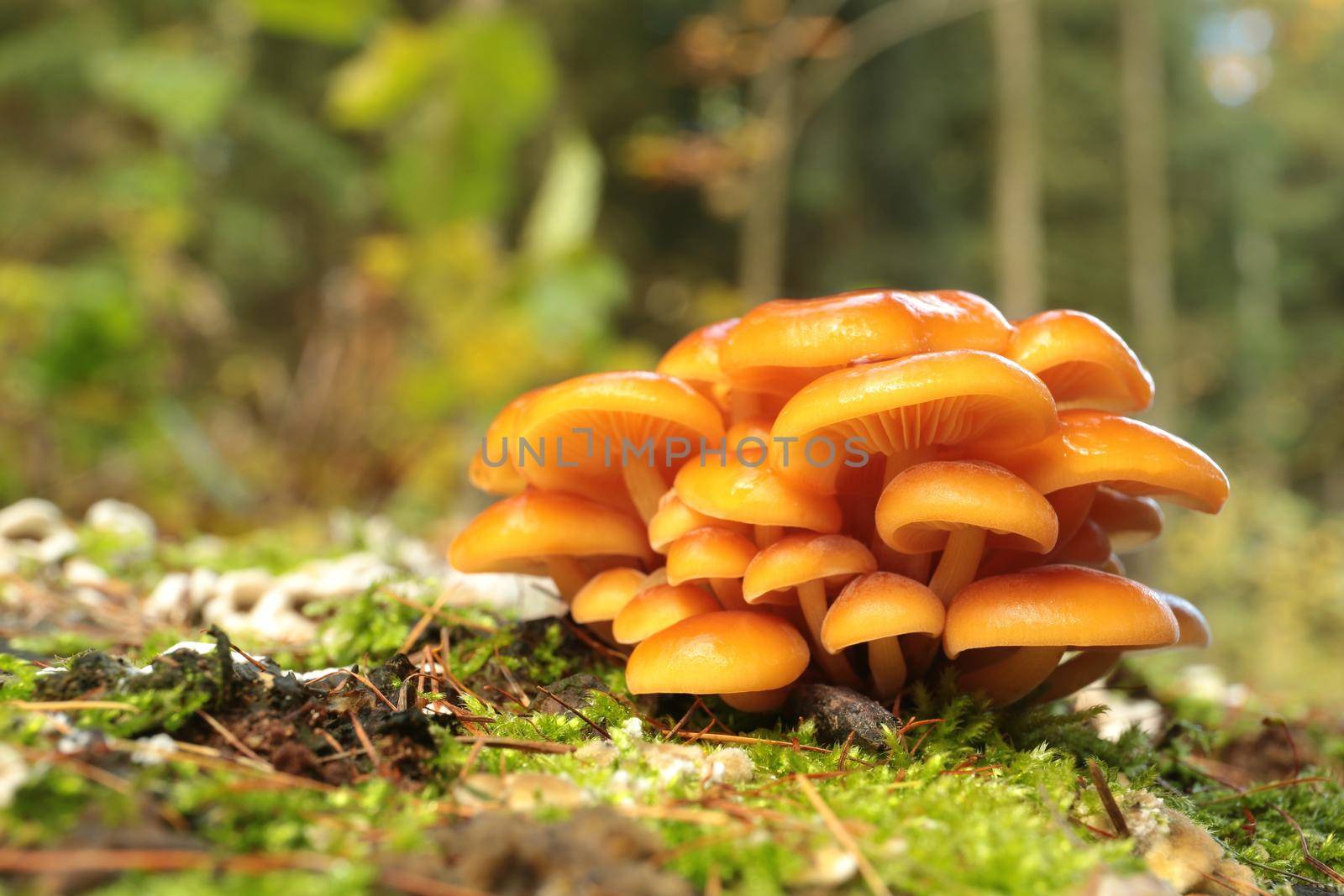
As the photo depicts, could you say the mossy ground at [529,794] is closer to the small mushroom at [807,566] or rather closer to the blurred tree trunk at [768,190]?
the small mushroom at [807,566]

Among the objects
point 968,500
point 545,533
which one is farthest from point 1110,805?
point 545,533

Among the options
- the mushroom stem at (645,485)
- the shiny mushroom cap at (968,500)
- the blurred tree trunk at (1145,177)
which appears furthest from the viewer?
the blurred tree trunk at (1145,177)

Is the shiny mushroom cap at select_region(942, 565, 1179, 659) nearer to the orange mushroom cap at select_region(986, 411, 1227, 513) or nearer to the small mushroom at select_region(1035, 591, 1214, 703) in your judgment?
the orange mushroom cap at select_region(986, 411, 1227, 513)

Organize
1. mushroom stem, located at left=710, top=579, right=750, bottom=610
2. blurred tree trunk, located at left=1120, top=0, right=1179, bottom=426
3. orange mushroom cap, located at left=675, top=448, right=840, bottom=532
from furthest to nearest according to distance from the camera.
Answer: blurred tree trunk, located at left=1120, top=0, right=1179, bottom=426 < mushroom stem, located at left=710, top=579, right=750, bottom=610 < orange mushroom cap, located at left=675, top=448, right=840, bottom=532

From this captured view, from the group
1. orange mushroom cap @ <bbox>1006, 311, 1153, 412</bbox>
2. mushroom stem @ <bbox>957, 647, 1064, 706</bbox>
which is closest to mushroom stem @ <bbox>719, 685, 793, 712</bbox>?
mushroom stem @ <bbox>957, 647, 1064, 706</bbox>

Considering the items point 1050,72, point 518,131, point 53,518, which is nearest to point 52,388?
point 53,518

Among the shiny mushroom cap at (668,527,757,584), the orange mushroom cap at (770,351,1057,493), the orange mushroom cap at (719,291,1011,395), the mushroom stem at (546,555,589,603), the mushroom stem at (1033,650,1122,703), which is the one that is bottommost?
the mushroom stem at (1033,650,1122,703)

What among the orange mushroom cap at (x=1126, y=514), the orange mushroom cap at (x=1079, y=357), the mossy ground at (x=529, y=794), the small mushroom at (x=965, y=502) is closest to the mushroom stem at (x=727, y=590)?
the mossy ground at (x=529, y=794)

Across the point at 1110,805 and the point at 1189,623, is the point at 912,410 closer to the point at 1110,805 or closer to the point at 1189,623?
the point at 1110,805
